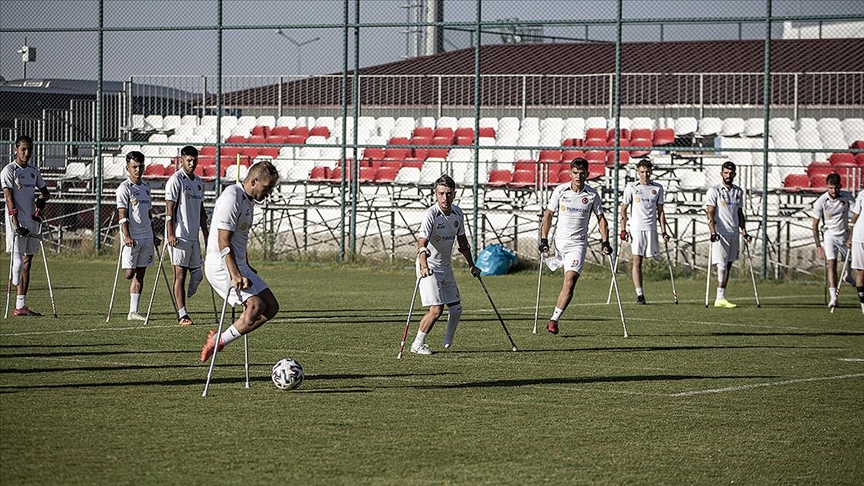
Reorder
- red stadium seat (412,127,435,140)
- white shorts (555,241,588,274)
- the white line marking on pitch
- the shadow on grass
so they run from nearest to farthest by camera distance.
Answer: the white line marking on pitch
the shadow on grass
white shorts (555,241,588,274)
red stadium seat (412,127,435,140)

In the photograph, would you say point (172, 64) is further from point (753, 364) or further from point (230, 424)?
point (230, 424)

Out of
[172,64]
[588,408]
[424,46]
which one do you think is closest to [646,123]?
[424,46]

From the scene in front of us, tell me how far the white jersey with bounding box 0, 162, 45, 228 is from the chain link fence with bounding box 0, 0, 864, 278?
974 cm

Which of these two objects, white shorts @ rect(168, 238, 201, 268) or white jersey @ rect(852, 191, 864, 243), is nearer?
white shorts @ rect(168, 238, 201, 268)

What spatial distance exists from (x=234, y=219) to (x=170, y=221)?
18.5ft

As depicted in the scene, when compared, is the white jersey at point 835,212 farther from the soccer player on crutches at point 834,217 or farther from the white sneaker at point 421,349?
the white sneaker at point 421,349

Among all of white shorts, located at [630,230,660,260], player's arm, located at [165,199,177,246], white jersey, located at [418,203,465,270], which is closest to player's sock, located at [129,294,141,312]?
player's arm, located at [165,199,177,246]

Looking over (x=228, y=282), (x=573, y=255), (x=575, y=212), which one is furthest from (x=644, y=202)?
(x=228, y=282)

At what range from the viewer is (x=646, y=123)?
34.9 meters

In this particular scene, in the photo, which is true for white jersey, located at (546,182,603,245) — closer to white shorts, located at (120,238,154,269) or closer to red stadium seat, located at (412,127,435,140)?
white shorts, located at (120,238,154,269)

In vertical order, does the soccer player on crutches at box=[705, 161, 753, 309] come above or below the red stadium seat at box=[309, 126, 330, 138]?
below

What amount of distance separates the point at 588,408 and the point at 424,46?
93.5 feet

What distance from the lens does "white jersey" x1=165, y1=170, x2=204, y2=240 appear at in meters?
16.5

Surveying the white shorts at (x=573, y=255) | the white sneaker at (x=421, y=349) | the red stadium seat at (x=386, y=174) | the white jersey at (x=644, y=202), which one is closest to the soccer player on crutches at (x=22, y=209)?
the white sneaker at (x=421, y=349)
